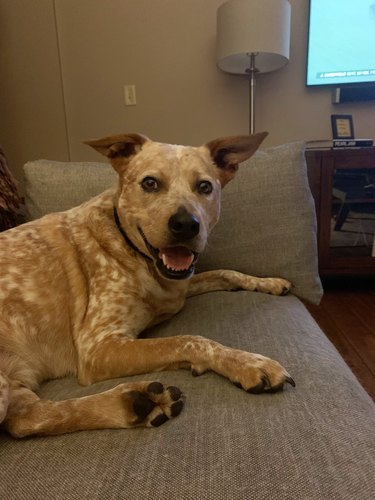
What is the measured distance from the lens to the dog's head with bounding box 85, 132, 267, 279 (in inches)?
48.1

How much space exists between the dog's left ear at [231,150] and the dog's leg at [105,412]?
0.89 m

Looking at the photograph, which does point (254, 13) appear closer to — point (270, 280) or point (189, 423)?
point (270, 280)

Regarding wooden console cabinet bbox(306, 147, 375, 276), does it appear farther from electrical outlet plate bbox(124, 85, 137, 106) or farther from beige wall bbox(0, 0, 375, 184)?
electrical outlet plate bbox(124, 85, 137, 106)

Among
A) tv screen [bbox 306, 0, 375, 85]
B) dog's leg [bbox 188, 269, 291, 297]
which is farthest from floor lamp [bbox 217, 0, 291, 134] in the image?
dog's leg [bbox 188, 269, 291, 297]

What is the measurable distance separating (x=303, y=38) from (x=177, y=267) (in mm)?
2840

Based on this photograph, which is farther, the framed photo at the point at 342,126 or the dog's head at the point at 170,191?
the framed photo at the point at 342,126

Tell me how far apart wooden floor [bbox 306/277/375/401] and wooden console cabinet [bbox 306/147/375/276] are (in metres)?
0.19

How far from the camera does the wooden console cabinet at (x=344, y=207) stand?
2.83m

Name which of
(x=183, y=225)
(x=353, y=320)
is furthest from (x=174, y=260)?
(x=353, y=320)

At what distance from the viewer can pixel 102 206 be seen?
1487 mm

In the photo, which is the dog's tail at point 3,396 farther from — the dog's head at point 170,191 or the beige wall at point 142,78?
the beige wall at point 142,78

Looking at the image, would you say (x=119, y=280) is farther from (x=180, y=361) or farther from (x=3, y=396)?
(x=3, y=396)

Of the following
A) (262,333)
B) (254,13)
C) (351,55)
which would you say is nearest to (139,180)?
(262,333)

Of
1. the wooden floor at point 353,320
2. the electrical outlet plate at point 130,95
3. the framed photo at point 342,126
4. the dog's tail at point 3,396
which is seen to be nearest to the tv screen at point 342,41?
the framed photo at point 342,126
